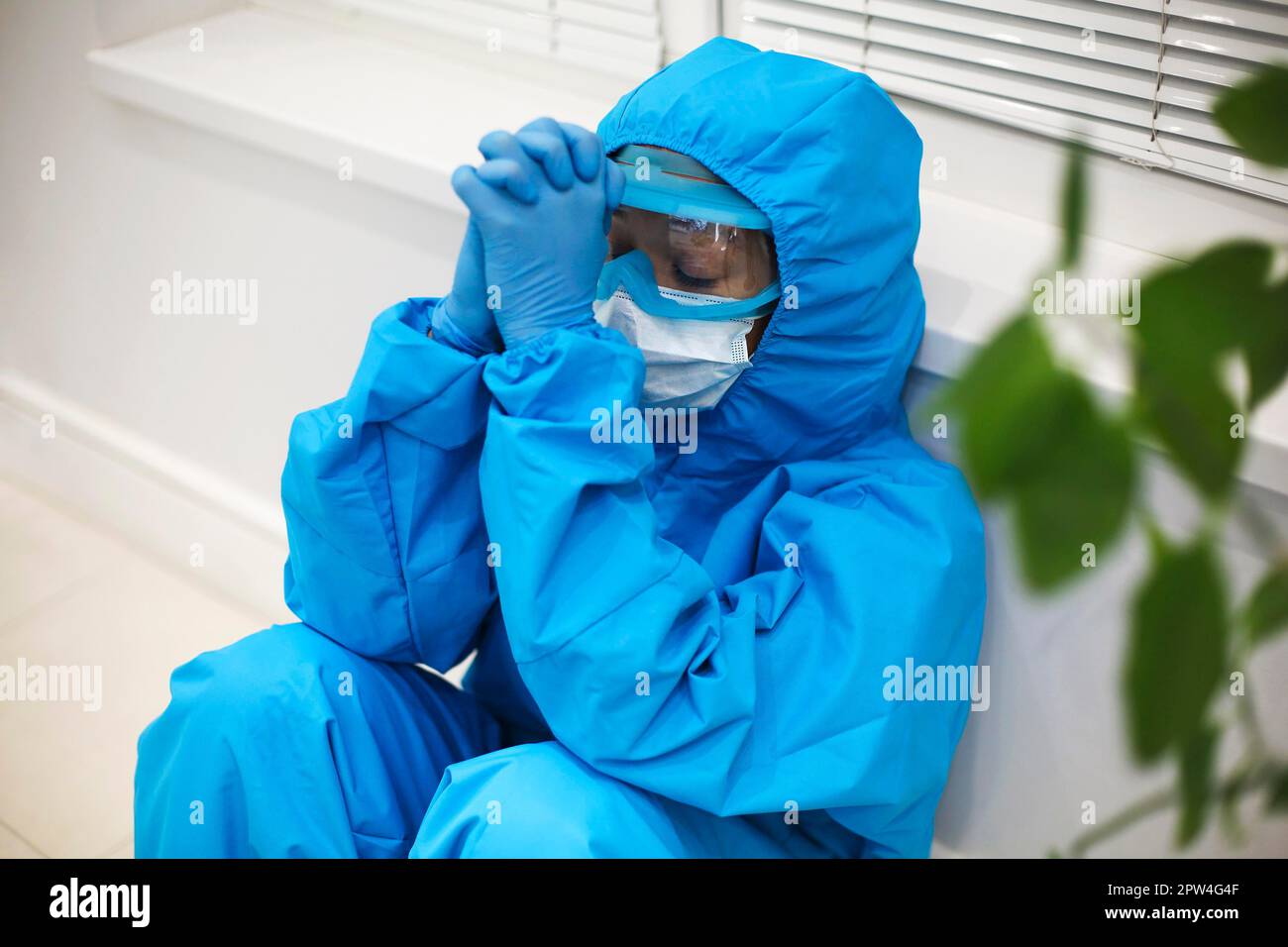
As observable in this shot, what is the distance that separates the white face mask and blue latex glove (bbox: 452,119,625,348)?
9cm

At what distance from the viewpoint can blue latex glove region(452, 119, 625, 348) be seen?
108cm

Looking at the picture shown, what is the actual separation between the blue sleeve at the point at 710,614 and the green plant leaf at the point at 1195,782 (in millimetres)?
839

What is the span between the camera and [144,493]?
2289 mm

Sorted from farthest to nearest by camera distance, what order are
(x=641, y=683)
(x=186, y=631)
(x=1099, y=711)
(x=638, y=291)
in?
1. (x=186, y=631)
2. (x=1099, y=711)
3. (x=638, y=291)
4. (x=641, y=683)

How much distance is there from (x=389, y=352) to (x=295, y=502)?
22 cm

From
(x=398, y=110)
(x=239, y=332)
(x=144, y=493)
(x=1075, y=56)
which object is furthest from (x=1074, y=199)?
(x=144, y=493)

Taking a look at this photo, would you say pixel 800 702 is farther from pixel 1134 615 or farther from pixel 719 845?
pixel 1134 615

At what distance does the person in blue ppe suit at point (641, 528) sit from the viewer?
1.12 m

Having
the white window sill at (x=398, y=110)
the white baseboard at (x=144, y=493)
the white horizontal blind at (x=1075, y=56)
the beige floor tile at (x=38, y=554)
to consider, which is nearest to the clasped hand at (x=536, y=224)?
the white window sill at (x=398, y=110)

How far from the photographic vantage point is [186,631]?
7.08 ft

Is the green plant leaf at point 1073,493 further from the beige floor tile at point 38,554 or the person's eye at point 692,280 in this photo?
the beige floor tile at point 38,554

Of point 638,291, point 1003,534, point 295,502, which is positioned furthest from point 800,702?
point 295,502

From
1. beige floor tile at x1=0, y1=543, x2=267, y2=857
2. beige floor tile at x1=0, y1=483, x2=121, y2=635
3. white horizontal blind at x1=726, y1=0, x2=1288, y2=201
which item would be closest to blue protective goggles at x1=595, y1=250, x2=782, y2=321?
white horizontal blind at x1=726, y1=0, x2=1288, y2=201
